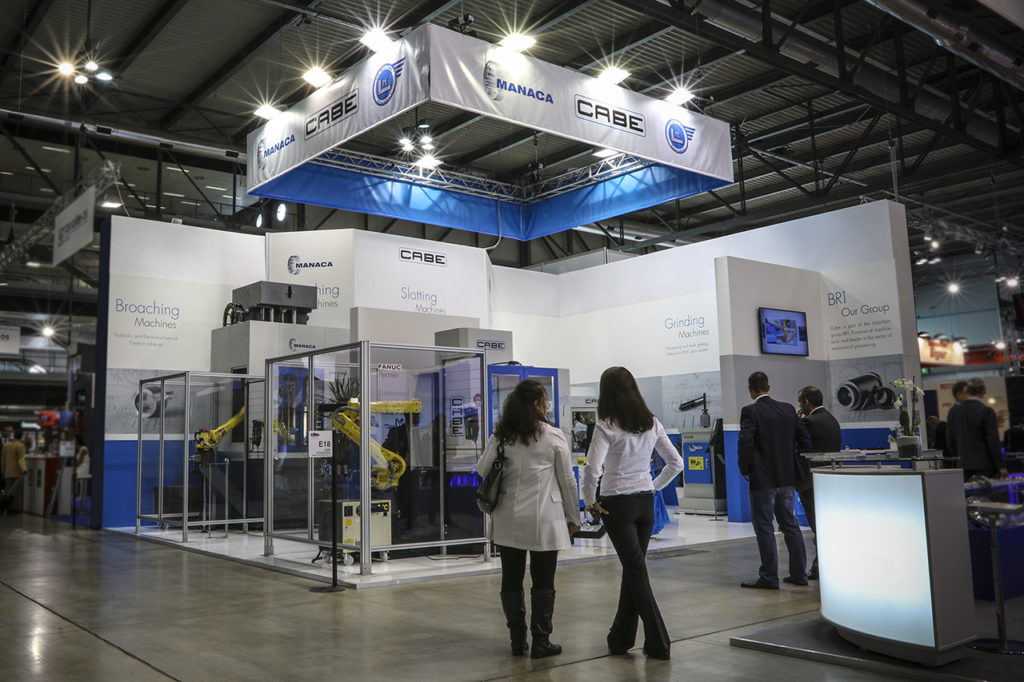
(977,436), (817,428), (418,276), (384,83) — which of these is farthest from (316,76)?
(977,436)

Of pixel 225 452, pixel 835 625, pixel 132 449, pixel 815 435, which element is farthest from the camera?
pixel 132 449

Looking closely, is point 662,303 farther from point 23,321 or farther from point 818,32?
point 23,321

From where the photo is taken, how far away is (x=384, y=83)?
23.4 ft

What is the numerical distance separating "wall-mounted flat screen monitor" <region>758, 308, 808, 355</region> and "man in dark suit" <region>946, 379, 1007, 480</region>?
10.3 feet

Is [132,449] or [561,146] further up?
[561,146]

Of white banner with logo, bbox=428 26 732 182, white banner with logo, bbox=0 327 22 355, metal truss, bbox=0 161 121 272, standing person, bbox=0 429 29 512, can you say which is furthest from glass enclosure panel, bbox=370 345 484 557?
white banner with logo, bbox=0 327 22 355

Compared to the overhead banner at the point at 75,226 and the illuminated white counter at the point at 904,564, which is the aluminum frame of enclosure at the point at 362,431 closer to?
the overhead banner at the point at 75,226

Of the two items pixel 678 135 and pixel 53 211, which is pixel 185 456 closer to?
pixel 53 211

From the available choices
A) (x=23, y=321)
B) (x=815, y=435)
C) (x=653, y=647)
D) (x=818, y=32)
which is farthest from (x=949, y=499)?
(x=23, y=321)

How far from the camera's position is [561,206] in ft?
43.7

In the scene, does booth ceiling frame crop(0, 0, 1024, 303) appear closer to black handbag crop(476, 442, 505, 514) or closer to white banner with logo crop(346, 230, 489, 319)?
white banner with logo crop(346, 230, 489, 319)

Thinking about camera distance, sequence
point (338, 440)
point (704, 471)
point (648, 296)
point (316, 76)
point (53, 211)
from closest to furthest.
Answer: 1. point (338, 440)
2. point (316, 76)
3. point (704, 471)
4. point (53, 211)
5. point (648, 296)

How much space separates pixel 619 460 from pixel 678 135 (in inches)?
213

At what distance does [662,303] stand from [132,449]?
829 centimetres
